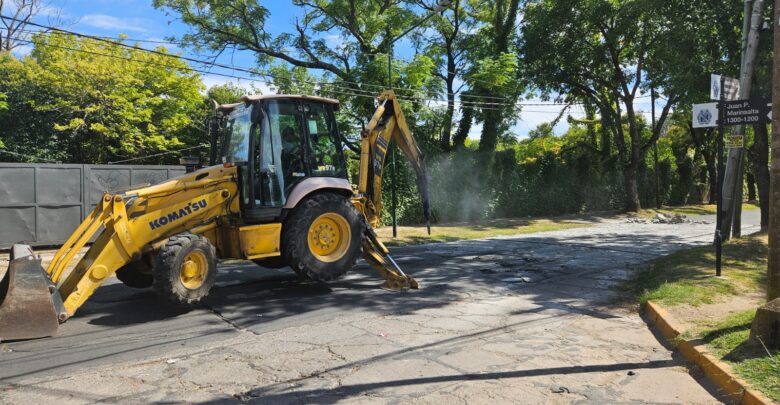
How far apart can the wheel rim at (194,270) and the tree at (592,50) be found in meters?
20.5

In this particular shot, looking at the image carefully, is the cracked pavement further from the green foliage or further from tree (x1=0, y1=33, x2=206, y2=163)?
tree (x1=0, y1=33, x2=206, y2=163)

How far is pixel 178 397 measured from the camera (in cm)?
432

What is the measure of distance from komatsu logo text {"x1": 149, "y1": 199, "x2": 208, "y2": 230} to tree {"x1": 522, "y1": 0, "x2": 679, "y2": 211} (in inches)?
786

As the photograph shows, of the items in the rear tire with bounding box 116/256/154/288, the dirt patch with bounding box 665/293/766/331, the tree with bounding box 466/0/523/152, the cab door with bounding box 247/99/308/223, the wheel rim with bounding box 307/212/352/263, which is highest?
the tree with bounding box 466/0/523/152

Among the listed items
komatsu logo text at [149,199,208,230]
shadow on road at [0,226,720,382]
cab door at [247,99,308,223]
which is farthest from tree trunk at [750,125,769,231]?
komatsu logo text at [149,199,208,230]

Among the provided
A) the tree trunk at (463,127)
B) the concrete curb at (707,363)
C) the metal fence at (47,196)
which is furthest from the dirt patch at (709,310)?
the tree trunk at (463,127)

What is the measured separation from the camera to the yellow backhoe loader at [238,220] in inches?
239

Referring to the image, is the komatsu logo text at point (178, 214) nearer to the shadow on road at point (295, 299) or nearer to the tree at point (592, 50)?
the shadow on road at point (295, 299)

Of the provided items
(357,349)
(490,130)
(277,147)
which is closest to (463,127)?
(490,130)

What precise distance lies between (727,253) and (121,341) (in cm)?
1102

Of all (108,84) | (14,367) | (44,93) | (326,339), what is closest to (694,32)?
(326,339)

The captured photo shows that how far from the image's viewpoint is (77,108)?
64.1ft

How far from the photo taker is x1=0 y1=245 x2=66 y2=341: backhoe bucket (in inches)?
219

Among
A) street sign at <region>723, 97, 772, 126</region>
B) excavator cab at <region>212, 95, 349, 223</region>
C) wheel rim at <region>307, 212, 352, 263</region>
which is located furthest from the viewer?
street sign at <region>723, 97, 772, 126</region>
